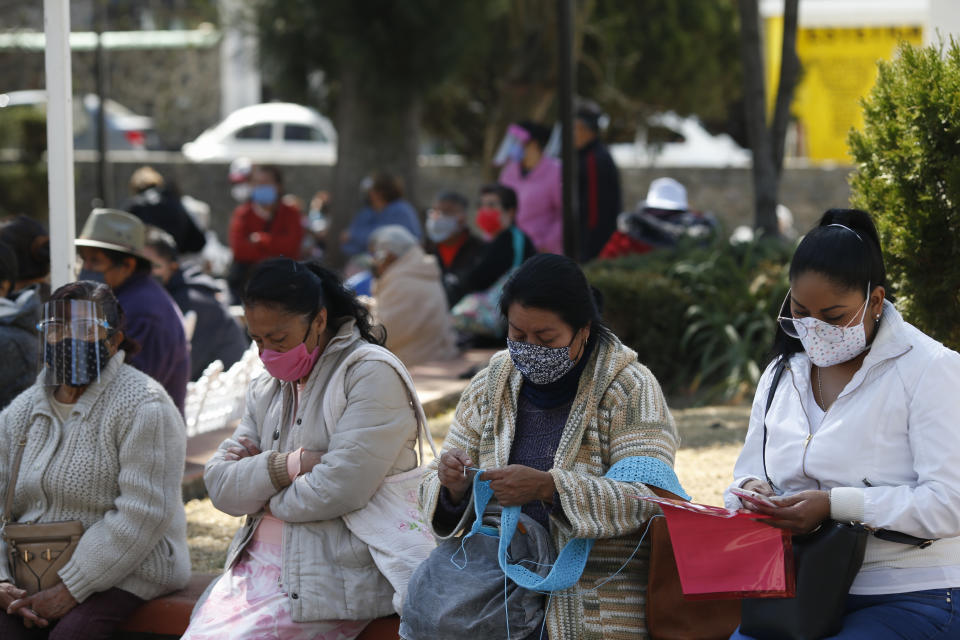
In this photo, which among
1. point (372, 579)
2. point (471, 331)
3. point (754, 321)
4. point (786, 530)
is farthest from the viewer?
point (471, 331)

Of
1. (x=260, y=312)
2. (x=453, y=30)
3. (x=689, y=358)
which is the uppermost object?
(x=453, y=30)

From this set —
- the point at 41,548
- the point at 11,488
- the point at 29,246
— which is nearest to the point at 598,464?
the point at 41,548

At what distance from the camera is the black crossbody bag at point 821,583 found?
116 inches

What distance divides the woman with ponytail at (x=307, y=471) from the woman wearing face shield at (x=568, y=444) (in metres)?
0.36

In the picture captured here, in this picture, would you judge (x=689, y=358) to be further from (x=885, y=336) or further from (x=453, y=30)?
(x=453, y=30)

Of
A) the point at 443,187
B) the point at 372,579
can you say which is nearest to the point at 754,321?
the point at 372,579

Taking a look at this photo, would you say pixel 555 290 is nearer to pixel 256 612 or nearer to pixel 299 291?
pixel 299 291

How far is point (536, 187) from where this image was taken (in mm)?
10008

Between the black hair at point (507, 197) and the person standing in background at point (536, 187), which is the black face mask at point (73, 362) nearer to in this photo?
the black hair at point (507, 197)

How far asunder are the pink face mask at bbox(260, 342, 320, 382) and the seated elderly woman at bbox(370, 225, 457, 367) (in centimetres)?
478

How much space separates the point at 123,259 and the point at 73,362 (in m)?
1.74

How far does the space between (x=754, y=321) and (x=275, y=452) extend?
5.12 metres

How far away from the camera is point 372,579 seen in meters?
3.87

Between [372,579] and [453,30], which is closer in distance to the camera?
[372,579]
